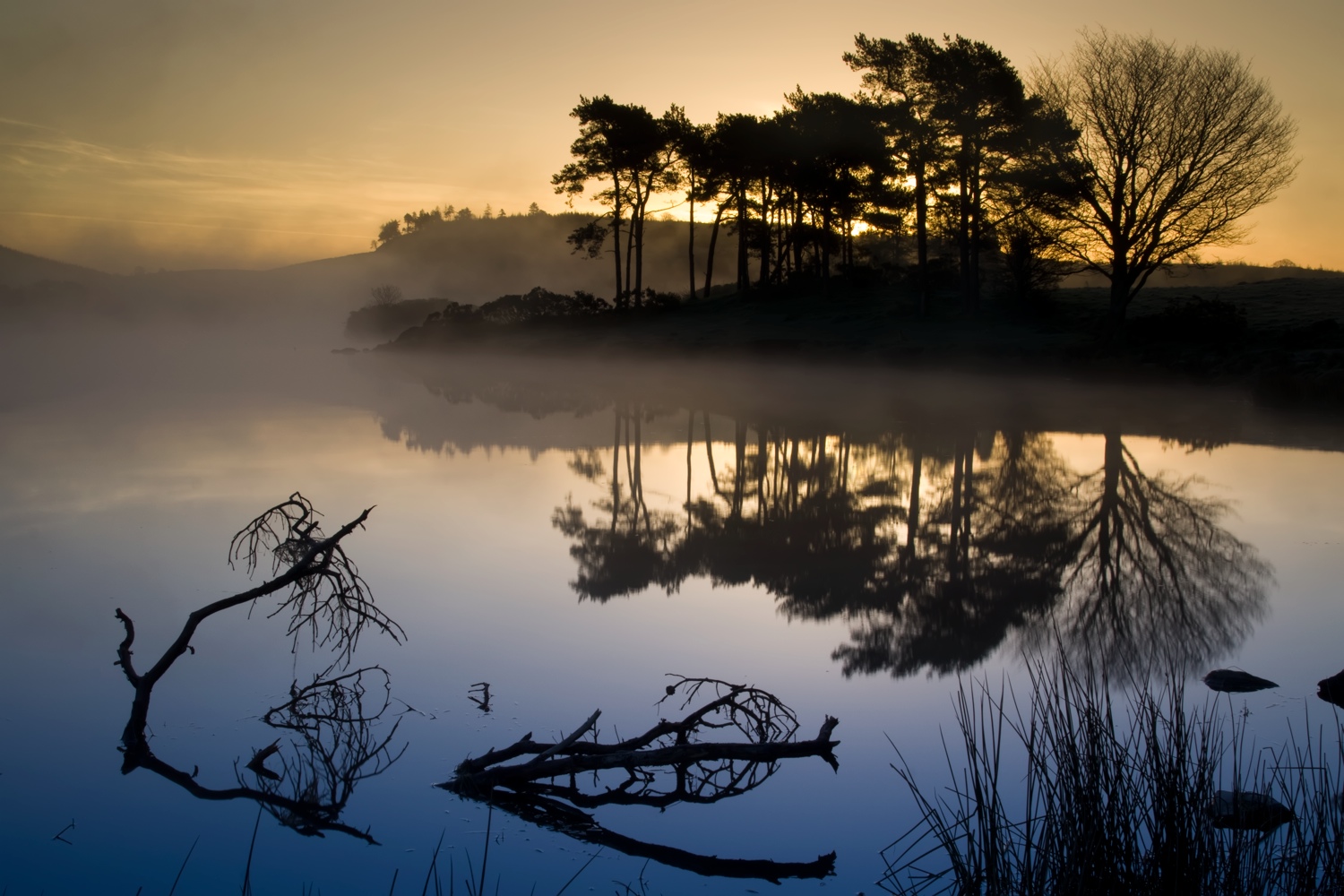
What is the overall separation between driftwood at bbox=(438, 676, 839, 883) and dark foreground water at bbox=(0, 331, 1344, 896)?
0.05m

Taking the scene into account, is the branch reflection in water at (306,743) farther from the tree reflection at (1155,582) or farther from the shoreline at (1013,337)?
the shoreline at (1013,337)

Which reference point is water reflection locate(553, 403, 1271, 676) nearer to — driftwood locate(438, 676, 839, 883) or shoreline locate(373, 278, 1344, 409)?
driftwood locate(438, 676, 839, 883)

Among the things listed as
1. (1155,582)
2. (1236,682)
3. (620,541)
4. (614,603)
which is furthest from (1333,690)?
(620,541)

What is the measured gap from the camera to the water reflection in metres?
6.38

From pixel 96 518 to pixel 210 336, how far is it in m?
61.0

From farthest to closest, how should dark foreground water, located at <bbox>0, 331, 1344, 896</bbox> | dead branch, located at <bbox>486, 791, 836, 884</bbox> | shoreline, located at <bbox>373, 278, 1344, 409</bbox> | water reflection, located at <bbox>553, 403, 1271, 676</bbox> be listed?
shoreline, located at <bbox>373, 278, 1344, 409</bbox>, water reflection, located at <bbox>553, 403, 1271, 676</bbox>, dark foreground water, located at <bbox>0, 331, 1344, 896</bbox>, dead branch, located at <bbox>486, 791, 836, 884</bbox>

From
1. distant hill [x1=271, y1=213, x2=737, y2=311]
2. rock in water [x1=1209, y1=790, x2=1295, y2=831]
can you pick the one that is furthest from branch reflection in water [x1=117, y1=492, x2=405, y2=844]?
distant hill [x1=271, y1=213, x2=737, y2=311]

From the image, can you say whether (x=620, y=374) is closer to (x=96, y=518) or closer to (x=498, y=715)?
(x=96, y=518)

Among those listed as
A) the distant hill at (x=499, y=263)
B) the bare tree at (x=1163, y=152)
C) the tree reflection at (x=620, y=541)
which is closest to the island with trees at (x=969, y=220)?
the bare tree at (x=1163, y=152)

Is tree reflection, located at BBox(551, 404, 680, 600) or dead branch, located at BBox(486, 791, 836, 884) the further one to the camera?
tree reflection, located at BBox(551, 404, 680, 600)

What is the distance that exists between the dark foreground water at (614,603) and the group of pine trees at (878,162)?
1130 cm

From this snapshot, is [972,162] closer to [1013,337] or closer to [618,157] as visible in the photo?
Answer: [1013,337]

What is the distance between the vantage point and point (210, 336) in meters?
64.6

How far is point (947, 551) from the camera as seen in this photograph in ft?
28.7
